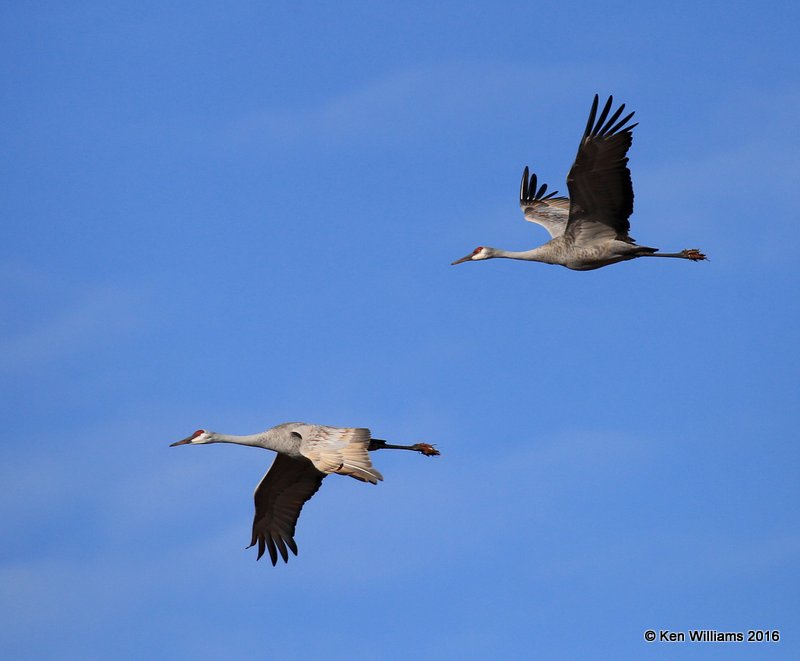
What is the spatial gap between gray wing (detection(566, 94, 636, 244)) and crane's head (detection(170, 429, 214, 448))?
654cm

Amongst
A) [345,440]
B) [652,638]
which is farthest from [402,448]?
[652,638]

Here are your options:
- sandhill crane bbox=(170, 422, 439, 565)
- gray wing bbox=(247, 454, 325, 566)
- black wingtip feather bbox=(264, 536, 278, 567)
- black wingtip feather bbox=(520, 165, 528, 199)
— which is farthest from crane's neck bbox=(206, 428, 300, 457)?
black wingtip feather bbox=(520, 165, 528, 199)

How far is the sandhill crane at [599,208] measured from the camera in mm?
18016

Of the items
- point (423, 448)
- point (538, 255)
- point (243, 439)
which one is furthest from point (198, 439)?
point (538, 255)

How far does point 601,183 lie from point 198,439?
7.53m

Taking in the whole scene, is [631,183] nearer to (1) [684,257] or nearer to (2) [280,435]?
(1) [684,257]

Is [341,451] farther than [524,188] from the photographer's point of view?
No

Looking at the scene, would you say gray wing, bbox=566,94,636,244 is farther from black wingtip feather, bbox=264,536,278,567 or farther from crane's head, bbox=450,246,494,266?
black wingtip feather, bbox=264,536,278,567

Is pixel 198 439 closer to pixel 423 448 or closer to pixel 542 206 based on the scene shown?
pixel 423 448

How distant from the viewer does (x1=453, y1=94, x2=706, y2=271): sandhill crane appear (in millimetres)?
18016

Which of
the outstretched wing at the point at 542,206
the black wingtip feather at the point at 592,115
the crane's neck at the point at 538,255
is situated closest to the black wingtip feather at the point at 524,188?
the outstretched wing at the point at 542,206

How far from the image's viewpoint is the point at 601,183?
18.4m

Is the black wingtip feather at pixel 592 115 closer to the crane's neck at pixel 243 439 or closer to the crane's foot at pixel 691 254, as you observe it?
the crane's foot at pixel 691 254

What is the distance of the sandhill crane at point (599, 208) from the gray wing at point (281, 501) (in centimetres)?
510
